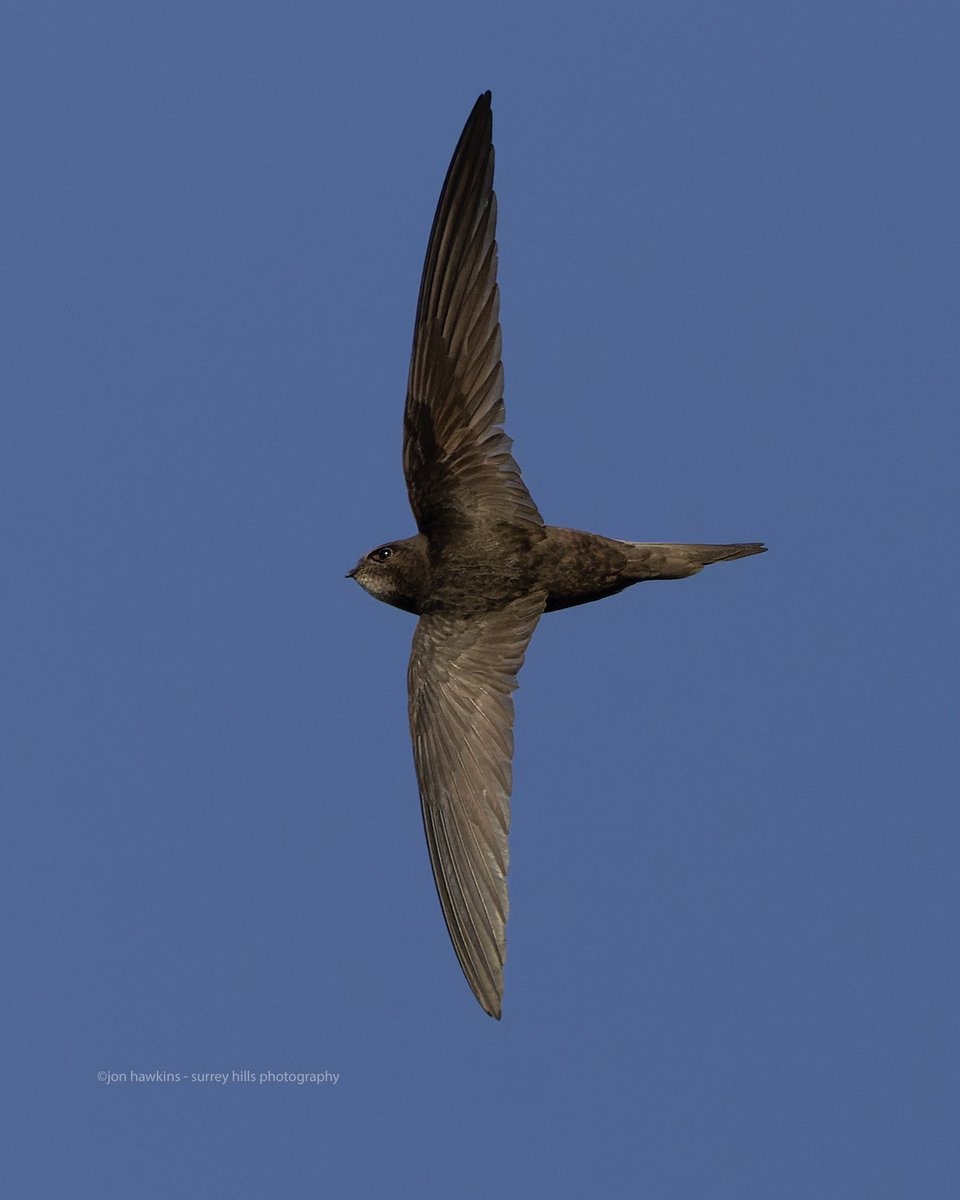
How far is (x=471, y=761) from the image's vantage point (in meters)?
7.75

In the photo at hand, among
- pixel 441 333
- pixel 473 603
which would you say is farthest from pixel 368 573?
pixel 441 333

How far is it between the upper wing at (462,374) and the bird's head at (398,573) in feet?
0.51

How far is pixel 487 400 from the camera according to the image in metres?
7.83

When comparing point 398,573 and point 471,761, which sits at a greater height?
point 398,573

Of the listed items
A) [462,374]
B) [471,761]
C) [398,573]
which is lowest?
[471,761]

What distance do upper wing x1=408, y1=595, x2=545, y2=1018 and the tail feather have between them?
1.48ft

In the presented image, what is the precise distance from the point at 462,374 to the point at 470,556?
2.55 ft

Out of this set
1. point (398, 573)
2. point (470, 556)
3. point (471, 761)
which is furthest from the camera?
point (398, 573)

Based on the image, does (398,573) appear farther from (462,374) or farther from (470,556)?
(462,374)

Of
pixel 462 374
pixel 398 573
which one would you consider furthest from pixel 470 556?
pixel 462 374

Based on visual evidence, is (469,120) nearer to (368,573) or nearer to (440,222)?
(440,222)

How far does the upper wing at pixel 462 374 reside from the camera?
769cm

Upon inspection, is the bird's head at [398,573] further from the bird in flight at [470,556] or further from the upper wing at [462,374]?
the upper wing at [462,374]

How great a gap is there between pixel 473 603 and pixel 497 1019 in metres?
1.75
